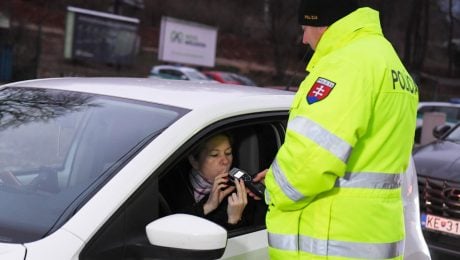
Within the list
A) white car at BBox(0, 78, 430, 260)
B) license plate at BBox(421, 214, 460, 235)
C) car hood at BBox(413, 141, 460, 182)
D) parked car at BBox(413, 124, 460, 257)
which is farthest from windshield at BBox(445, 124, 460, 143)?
white car at BBox(0, 78, 430, 260)

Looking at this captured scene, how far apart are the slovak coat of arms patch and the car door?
1.56 ft

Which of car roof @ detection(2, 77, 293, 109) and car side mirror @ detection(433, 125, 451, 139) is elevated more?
car roof @ detection(2, 77, 293, 109)

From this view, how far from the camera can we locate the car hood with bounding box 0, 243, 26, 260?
1891mm

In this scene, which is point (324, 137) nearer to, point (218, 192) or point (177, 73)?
point (218, 192)

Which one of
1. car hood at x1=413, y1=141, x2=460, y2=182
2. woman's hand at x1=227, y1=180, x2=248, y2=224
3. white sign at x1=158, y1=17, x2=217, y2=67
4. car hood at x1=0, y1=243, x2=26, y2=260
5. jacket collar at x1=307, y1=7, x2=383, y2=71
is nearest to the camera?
car hood at x1=0, y1=243, x2=26, y2=260

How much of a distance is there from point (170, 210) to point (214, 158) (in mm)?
321

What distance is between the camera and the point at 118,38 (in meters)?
29.4

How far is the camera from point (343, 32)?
2.29m

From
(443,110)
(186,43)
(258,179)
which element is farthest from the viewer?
(186,43)

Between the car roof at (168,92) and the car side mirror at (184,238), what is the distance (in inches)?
21.7

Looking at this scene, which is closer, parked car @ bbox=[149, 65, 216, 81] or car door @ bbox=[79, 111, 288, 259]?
car door @ bbox=[79, 111, 288, 259]

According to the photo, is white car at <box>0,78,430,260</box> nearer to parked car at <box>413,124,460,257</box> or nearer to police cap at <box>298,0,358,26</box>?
police cap at <box>298,0,358,26</box>

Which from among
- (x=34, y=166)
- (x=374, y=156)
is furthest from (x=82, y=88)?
(x=374, y=156)

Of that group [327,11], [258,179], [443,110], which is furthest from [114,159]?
[443,110]
